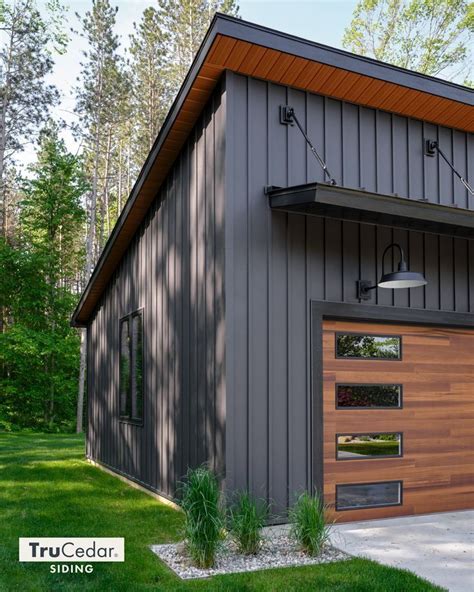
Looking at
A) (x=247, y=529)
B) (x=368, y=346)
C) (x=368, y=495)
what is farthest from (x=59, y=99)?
(x=247, y=529)

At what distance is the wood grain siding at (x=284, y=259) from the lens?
18.7 feet

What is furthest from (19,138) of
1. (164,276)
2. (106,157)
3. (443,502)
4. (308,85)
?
(443,502)

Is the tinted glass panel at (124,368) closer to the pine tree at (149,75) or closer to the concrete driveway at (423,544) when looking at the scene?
the concrete driveway at (423,544)

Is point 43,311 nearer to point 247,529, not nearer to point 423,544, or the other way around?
point 247,529

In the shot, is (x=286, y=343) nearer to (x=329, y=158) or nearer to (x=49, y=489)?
(x=329, y=158)

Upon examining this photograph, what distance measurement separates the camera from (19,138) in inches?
855

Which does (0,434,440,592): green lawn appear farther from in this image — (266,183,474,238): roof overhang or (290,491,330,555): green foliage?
(266,183,474,238): roof overhang

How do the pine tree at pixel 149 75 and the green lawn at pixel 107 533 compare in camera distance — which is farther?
the pine tree at pixel 149 75

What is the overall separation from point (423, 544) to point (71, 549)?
2821mm

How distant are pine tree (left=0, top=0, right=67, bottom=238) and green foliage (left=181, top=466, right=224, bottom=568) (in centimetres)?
1770

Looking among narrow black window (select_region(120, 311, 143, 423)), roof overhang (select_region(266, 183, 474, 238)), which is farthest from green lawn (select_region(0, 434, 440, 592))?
roof overhang (select_region(266, 183, 474, 238))

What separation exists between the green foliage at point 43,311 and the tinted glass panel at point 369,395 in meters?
14.2

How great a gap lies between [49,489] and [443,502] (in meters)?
4.58

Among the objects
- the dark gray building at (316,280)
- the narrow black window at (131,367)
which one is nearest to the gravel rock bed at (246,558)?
the dark gray building at (316,280)
